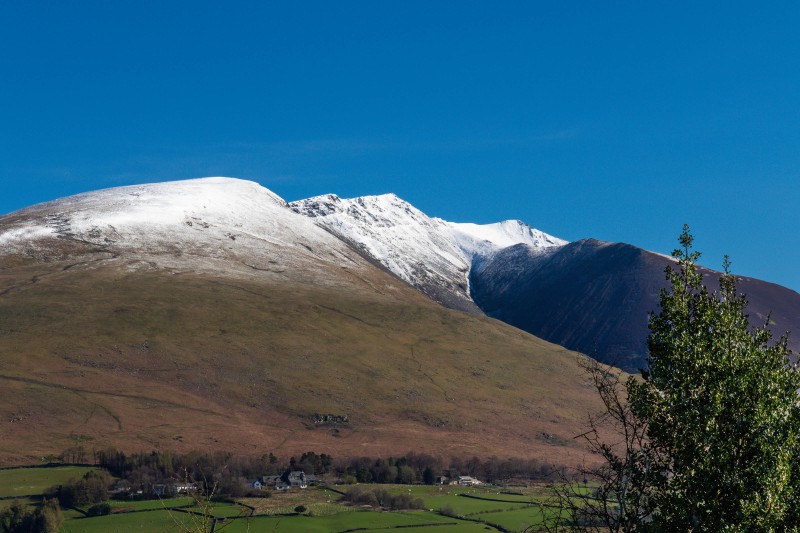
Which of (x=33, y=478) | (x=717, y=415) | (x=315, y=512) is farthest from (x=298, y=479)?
(x=717, y=415)

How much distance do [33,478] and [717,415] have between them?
144165mm

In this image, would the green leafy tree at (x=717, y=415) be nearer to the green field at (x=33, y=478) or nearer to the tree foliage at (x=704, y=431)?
the tree foliage at (x=704, y=431)

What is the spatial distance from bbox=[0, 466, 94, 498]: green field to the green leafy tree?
5144 inches

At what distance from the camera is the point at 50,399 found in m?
194

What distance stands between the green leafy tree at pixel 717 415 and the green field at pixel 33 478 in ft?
429

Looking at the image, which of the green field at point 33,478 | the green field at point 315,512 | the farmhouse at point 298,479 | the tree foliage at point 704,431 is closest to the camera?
the tree foliage at point 704,431

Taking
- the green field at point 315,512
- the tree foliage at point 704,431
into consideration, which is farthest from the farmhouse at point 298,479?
the tree foliage at point 704,431

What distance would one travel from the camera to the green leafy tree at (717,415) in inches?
1048

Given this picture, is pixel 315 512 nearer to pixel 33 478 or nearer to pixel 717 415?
pixel 33 478

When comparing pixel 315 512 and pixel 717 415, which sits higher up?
pixel 717 415

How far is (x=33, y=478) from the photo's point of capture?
489 ft

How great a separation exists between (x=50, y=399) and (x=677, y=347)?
18747 centimetres

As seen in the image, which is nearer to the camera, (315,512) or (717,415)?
(717,415)

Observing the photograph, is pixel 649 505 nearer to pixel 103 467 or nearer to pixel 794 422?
pixel 794 422
